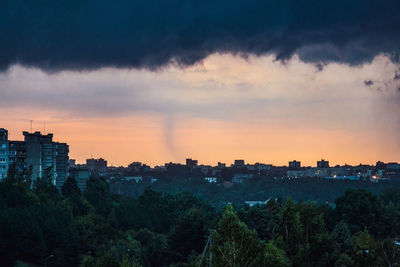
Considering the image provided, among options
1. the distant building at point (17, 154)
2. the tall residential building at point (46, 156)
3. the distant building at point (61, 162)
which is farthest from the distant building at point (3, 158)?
the distant building at point (61, 162)

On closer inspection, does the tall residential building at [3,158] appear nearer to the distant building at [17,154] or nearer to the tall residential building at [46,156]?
the distant building at [17,154]

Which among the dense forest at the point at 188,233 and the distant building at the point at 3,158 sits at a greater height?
the distant building at the point at 3,158

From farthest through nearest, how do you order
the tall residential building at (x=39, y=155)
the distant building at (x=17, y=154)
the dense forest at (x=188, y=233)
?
the tall residential building at (x=39, y=155)
the distant building at (x=17, y=154)
the dense forest at (x=188, y=233)

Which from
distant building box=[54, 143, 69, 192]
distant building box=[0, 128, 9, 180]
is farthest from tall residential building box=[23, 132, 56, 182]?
distant building box=[0, 128, 9, 180]

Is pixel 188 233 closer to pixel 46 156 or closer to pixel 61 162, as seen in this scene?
pixel 46 156

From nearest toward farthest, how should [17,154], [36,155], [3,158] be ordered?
[3,158]
[17,154]
[36,155]

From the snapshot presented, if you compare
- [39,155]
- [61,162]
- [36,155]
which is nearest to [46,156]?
[39,155]

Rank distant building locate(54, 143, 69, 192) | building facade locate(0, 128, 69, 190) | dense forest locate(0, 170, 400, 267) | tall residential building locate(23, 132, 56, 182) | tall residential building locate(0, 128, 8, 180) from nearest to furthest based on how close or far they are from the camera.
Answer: dense forest locate(0, 170, 400, 267) < tall residential building locate(0, 128, 8, 180) < building facade locate(0, 128, 69, 190) < tall residential building locate(23, 132, 56, 182) < distant building locate(54, 143, 69, 192)

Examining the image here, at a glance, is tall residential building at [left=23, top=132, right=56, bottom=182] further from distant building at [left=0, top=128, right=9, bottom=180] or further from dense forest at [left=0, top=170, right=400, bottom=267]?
dense forest at [left=0, top=170, right=400, bottom=267]

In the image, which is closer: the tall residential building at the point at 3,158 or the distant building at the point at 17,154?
the tall residential building at the point at 3,158
